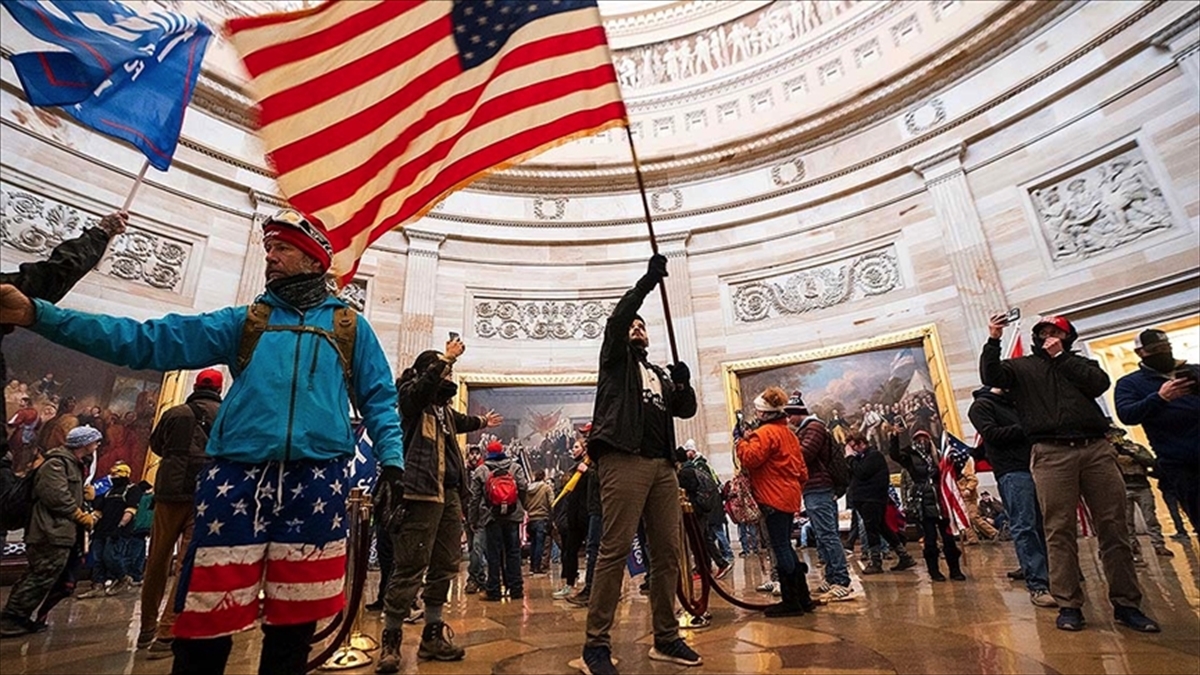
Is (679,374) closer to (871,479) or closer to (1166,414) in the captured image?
(1166,414)

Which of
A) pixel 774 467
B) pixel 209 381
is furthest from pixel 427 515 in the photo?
pixel 774 467

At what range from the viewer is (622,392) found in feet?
9.97

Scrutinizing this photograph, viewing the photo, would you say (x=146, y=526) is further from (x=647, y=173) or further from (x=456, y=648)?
(x=647, y=173)

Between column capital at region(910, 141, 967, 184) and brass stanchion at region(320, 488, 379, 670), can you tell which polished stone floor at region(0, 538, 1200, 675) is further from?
column capital at region(910, 141, 967, 184)

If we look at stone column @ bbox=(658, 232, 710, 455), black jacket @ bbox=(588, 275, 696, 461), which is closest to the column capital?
stone column @ bbox=(658, 232, 710, 455)

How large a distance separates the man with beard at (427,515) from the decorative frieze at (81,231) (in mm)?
7972

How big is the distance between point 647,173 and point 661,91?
3087 millimetres

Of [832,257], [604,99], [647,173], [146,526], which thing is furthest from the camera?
[647,173]

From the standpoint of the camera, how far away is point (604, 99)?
3449 mm

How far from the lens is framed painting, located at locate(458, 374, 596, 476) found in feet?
38.9

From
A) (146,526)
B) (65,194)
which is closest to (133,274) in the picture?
(65,194)

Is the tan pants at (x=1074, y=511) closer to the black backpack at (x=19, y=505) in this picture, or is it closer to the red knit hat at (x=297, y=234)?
the red knit hat at (x=297, y=234)

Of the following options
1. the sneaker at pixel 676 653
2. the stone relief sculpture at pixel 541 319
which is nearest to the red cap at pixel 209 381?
the sneaker at pixel 676 653

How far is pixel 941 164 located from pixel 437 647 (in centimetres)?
1279
